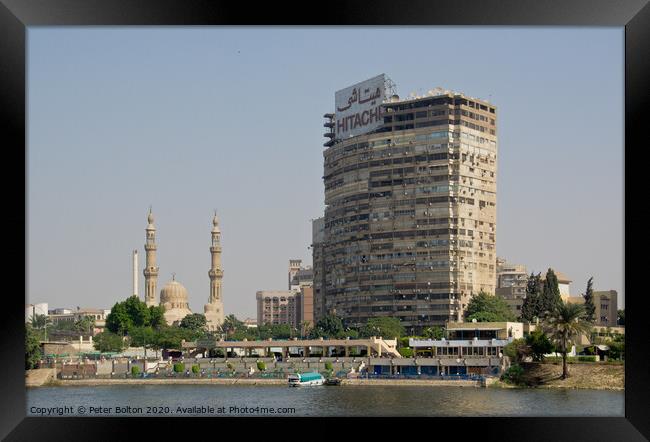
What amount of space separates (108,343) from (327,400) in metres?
17.1

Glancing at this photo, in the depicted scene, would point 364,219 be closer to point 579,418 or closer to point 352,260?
point 352,260

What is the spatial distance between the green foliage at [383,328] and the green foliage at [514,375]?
845cm

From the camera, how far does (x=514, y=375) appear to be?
28.2 meters

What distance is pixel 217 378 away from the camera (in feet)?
108

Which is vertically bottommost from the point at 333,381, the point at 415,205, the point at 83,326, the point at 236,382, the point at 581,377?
the point at 236,382

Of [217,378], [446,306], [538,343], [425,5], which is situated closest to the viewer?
[425,5]

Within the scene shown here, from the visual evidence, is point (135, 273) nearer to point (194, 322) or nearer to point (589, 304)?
point (194, 322)

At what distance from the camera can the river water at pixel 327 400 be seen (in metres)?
20.4

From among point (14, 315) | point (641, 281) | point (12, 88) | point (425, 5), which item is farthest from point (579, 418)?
point (12, 88)

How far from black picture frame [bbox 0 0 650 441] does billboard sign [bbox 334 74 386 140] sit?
34270 mm

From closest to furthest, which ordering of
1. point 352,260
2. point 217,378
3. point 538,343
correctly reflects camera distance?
point 538,343 → point 217,378 → point 352,260

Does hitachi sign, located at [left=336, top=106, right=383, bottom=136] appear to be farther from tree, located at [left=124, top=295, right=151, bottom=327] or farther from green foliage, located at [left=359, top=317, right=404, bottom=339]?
tree, located at [left=124, top=295, right=151, bottom=327]

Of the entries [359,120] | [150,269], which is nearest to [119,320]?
[150,269]

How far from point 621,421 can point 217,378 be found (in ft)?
90.2
